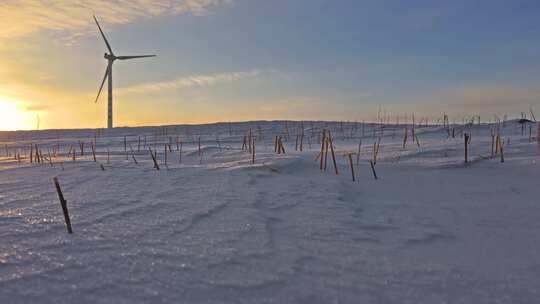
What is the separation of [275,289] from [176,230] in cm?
53

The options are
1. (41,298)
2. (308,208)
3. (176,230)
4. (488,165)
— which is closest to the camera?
(41,298)

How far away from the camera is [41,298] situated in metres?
0.91

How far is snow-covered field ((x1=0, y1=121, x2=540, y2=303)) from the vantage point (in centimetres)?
99

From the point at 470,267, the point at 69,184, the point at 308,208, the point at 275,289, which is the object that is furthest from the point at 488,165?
the point at 69,184

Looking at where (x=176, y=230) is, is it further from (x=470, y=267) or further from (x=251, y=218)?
(x=470, y=267)

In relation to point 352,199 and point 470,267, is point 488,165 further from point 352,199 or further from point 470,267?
point 470,267

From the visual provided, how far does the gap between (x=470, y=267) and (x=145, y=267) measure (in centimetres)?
87

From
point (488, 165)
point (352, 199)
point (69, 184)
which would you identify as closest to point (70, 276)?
point (352, 199)

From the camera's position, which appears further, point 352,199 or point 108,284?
point 352,199

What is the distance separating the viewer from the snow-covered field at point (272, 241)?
0.99 m

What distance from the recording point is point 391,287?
40.5 inches

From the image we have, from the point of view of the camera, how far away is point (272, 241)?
1.34m

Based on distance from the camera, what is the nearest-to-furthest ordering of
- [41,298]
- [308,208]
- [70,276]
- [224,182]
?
[41,298] < [70,276] < [308,208] < [224,182]

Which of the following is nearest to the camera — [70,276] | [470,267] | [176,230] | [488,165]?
[70,276]
